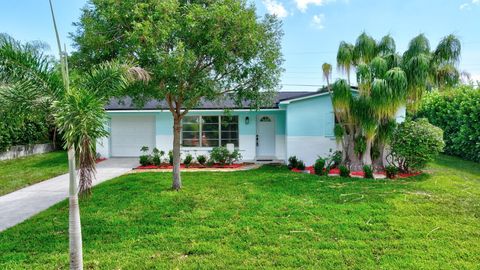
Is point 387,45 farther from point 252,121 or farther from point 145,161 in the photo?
point 145,161

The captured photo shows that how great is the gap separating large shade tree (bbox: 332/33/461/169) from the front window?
19.9 ft

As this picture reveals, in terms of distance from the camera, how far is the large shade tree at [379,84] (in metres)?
10.2

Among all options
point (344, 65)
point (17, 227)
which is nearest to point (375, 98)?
point (344, 65)

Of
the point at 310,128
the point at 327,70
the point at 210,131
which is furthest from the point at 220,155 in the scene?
the point at 327,70

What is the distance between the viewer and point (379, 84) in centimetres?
1002

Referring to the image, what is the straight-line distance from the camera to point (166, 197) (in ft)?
26.2

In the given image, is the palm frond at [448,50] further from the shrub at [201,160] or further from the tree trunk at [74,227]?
the tree trunk at [74,227]

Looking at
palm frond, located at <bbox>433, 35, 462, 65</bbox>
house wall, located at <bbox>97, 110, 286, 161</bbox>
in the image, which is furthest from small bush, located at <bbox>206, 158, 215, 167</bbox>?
palm frond, located at <bbox>433, 35, 462, 65</bbox>

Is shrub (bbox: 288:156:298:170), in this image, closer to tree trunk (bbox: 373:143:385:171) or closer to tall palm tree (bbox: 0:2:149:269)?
tree trunk (bbox: 373:143:385:171)

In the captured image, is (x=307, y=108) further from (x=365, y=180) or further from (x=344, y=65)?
(x=365, y=180)

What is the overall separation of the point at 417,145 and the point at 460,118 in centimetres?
607

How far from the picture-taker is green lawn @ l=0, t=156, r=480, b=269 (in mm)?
4605

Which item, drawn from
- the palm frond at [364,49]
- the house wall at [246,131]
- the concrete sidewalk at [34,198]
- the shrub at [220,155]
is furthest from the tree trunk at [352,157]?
the concrete sidewalk at [34,198]

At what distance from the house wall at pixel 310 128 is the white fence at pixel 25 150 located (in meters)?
14.4
